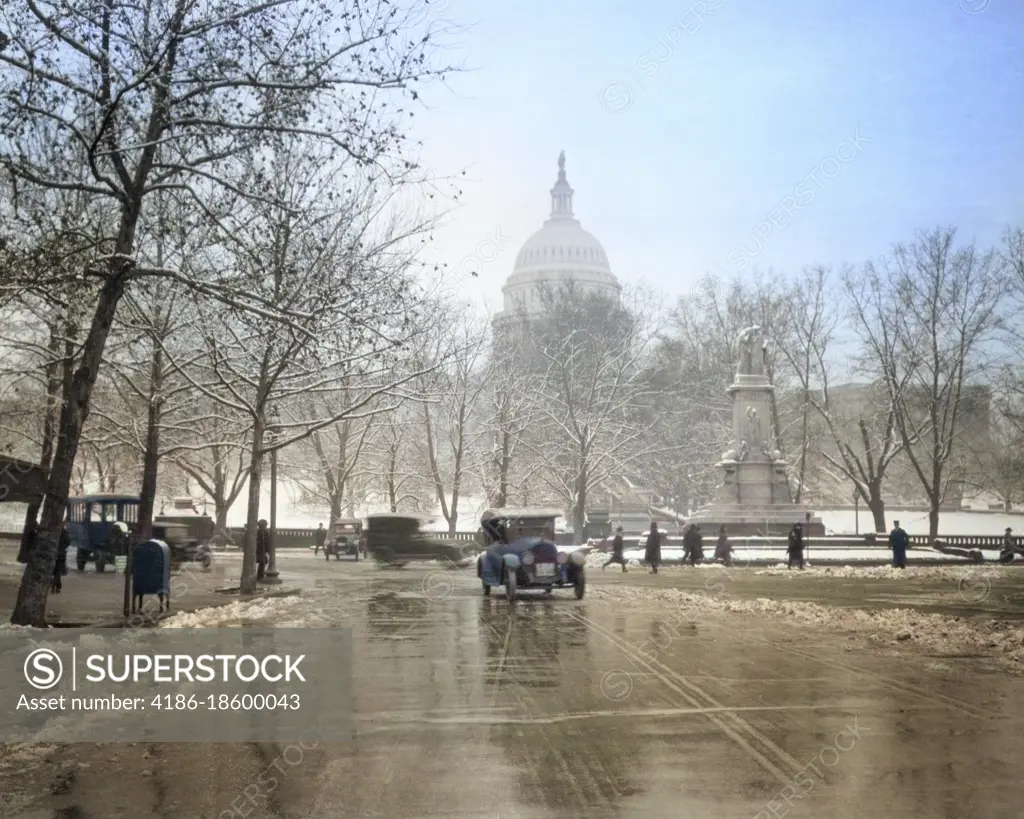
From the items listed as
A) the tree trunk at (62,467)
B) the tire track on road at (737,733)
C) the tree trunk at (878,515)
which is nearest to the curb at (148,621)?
the tree trunk at (62,467)

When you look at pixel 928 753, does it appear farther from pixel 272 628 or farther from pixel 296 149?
pixel 296 149

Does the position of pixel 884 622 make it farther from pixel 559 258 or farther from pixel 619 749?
pixel 559 258

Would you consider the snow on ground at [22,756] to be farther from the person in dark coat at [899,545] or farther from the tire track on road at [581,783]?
the person in dark coat at [899,545]

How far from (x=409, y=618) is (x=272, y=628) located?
3.16m

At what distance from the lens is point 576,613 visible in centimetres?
2162

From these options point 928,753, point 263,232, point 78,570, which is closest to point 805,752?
point 928,753

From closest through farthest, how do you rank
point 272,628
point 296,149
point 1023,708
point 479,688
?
point 1023,708, point 479,688, point 272,628, point 296,149

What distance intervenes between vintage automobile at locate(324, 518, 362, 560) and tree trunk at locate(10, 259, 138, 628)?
119ft

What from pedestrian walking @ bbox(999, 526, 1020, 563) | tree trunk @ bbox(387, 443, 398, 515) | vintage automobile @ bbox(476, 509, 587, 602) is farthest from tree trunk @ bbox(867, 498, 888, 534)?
vintage automobile @ bbox(476, 509, 587, 602)

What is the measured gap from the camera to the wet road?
7.20 meters

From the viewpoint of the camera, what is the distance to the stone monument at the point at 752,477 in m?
52.9

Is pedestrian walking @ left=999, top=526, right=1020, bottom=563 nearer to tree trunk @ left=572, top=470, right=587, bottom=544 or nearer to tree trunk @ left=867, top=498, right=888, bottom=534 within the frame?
tree trunk @ left=867, top=498, right=888, bottom=534

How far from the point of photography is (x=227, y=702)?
11.4 metres

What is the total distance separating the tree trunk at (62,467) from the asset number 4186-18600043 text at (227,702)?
474 centimetres
